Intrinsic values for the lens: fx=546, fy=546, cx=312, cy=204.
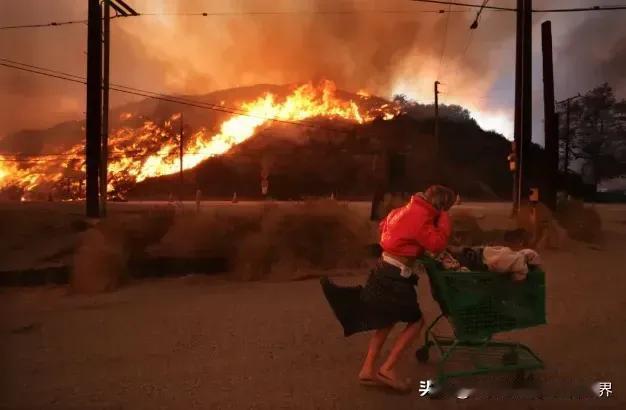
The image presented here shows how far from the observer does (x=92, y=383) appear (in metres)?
3.99

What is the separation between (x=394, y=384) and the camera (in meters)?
3.79

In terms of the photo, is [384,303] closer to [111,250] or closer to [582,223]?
[111,250]

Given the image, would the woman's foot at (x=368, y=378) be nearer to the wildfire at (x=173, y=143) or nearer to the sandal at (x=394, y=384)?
the sandal at (x=394, y=384)

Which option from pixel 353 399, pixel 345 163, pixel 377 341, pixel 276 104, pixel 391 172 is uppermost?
pixel 276 104

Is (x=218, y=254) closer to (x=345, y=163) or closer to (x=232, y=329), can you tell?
(x=232, y=329)

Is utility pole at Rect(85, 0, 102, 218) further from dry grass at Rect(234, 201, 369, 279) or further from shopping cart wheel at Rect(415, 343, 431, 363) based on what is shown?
shopping cart wheel at Rect(415, 343, 431, 363)


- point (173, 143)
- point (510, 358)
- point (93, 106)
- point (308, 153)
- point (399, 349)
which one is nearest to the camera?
point (399, 349)

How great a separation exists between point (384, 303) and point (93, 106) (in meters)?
13.7

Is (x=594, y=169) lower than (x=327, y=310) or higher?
higher

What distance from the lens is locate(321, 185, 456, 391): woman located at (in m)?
3.69

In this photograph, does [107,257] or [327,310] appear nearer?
[327,310]

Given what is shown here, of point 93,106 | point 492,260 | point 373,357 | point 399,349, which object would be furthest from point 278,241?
point 93,106

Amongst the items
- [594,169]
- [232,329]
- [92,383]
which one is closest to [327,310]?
[232,329]

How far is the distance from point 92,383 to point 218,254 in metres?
5.50
